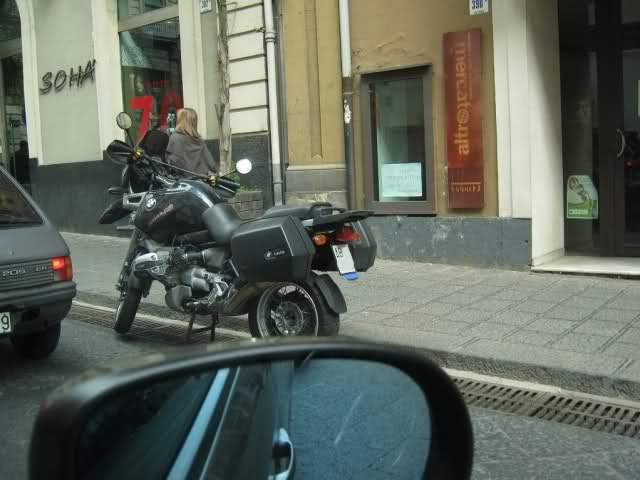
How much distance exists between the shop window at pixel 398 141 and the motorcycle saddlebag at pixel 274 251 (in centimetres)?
444

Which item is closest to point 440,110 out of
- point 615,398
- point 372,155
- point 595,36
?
point 372,155

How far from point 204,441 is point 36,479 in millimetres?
325

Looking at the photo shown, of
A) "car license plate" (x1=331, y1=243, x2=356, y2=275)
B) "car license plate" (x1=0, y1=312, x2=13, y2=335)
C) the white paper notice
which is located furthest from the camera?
the white paper notice

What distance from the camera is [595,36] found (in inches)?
352

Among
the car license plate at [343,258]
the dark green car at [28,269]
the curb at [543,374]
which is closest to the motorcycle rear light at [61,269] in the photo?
the dark green car at [28,269]

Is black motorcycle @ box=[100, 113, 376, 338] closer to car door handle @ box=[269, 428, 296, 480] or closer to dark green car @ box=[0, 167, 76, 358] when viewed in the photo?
dark green car @ box=[0, 167, 76, 358]

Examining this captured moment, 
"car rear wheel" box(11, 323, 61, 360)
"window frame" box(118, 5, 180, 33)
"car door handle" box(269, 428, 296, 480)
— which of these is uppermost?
"window frame" box(118, 5, 180, 33)

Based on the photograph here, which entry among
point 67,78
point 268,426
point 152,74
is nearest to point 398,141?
point 152,74

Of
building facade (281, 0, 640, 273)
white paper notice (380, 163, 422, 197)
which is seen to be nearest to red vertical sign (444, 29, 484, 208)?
building facade (281, 0, 640, 273)

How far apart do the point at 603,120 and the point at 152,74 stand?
759 cm

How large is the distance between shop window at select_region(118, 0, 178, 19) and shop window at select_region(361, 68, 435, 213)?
4416mm

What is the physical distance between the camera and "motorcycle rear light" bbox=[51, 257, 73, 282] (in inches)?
208

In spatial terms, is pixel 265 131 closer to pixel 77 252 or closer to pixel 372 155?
pixel 372 155

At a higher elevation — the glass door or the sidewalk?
the glass door
